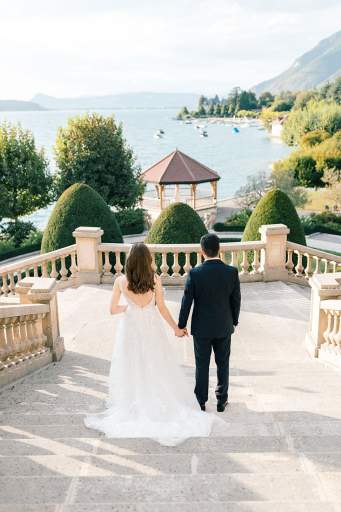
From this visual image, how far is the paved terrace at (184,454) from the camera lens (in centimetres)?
378

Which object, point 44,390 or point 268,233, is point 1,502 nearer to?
point 44,390

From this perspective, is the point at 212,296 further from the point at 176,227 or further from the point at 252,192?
the point at 252,192

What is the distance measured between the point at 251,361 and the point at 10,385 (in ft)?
12.2

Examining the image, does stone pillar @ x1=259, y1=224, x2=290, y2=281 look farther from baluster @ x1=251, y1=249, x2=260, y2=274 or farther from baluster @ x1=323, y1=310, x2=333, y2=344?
baluster @ x1=323, y1=310, x2=333, y2=344

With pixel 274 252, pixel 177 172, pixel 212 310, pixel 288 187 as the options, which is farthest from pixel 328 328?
pixel 288 187

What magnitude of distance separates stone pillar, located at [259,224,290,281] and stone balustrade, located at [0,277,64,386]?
6848 millimetres

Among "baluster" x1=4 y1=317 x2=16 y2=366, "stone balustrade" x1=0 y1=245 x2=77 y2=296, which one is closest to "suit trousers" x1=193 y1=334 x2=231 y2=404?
"baluster" x1=4 y1=317 x2=16 y2=366

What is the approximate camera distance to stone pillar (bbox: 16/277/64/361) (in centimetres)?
768

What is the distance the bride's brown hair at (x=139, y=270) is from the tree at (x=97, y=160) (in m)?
25.7

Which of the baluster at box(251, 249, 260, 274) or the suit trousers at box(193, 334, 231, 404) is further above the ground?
the suit trousers at box(193, 334, 231, 404)

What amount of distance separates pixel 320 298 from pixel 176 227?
6.97 metres

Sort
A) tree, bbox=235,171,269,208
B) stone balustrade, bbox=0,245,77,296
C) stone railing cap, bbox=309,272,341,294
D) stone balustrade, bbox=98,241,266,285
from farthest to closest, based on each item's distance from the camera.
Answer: tree, bbox=235,171,269,208 < stone balustrade, bbox=98,241,266,285 < stone balustrade, bbox=0,245,77,296 < stone railing cap, bbox=309,272,341,294

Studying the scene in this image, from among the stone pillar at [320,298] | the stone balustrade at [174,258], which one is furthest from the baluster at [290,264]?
the stone pillar at [320,298]

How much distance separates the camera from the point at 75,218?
1593cm
